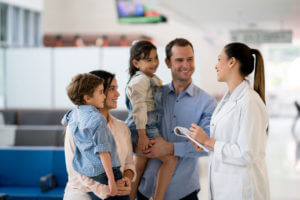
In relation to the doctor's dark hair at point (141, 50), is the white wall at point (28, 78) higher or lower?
lower

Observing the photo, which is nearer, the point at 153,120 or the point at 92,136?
the point at 92,136

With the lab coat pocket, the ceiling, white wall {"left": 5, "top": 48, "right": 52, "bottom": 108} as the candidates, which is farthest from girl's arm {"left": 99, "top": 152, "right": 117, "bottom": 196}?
white wall {"left": 5, "top": 48, "right": 52, "bottom": 108}

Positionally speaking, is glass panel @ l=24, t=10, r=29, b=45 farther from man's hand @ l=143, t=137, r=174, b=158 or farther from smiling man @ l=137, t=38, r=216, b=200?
man's hand @ l=143, t=137, r=174, b=158

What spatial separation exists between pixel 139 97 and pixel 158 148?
13.1 inches

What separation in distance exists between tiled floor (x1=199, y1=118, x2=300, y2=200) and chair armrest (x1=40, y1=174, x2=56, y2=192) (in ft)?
7.19

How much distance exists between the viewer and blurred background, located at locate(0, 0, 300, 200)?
8.49 metres

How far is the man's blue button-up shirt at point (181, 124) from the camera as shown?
2383 millimetres

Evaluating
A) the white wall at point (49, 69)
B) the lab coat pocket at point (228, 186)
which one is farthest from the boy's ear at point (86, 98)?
the white wall at point (49, 69)

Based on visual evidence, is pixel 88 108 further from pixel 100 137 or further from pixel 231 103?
pixel 231 103

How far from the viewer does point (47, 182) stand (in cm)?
444

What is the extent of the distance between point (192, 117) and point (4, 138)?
4.63 metres

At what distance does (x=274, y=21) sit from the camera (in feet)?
43.1

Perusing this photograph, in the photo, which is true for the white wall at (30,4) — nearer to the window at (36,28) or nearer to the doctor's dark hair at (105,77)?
the window at (36,28)

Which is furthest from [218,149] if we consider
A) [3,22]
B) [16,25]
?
[16,25]
